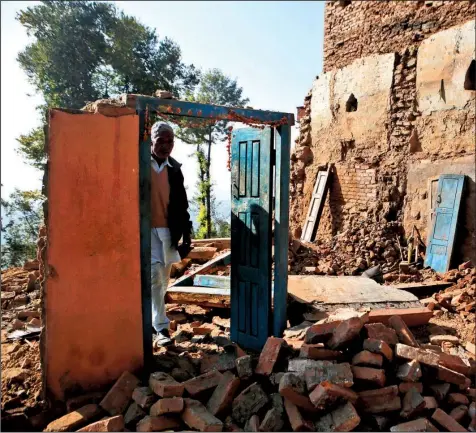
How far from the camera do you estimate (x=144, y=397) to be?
2.51 metres

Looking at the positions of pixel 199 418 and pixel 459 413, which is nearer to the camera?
pixel 199 418

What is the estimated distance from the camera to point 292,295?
157 inches

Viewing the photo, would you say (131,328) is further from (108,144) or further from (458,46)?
(458,46)

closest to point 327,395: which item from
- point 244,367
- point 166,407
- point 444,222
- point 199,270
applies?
point 244,367

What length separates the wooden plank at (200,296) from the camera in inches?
172

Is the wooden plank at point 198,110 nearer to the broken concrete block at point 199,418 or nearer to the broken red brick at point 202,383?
the broken red brick at point 202,383

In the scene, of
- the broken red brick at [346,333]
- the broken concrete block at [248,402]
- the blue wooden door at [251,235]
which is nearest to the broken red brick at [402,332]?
the broken red brick at [346,333]

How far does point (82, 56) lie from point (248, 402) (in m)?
15.2

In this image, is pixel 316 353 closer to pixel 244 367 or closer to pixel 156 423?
pixel 244 367

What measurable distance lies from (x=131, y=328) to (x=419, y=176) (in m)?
6.60

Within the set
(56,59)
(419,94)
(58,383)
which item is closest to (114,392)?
(58,383)

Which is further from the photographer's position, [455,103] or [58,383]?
[455,103]

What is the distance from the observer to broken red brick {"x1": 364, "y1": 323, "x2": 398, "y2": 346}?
286 centimetres

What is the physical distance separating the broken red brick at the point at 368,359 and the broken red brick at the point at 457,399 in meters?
0.54
